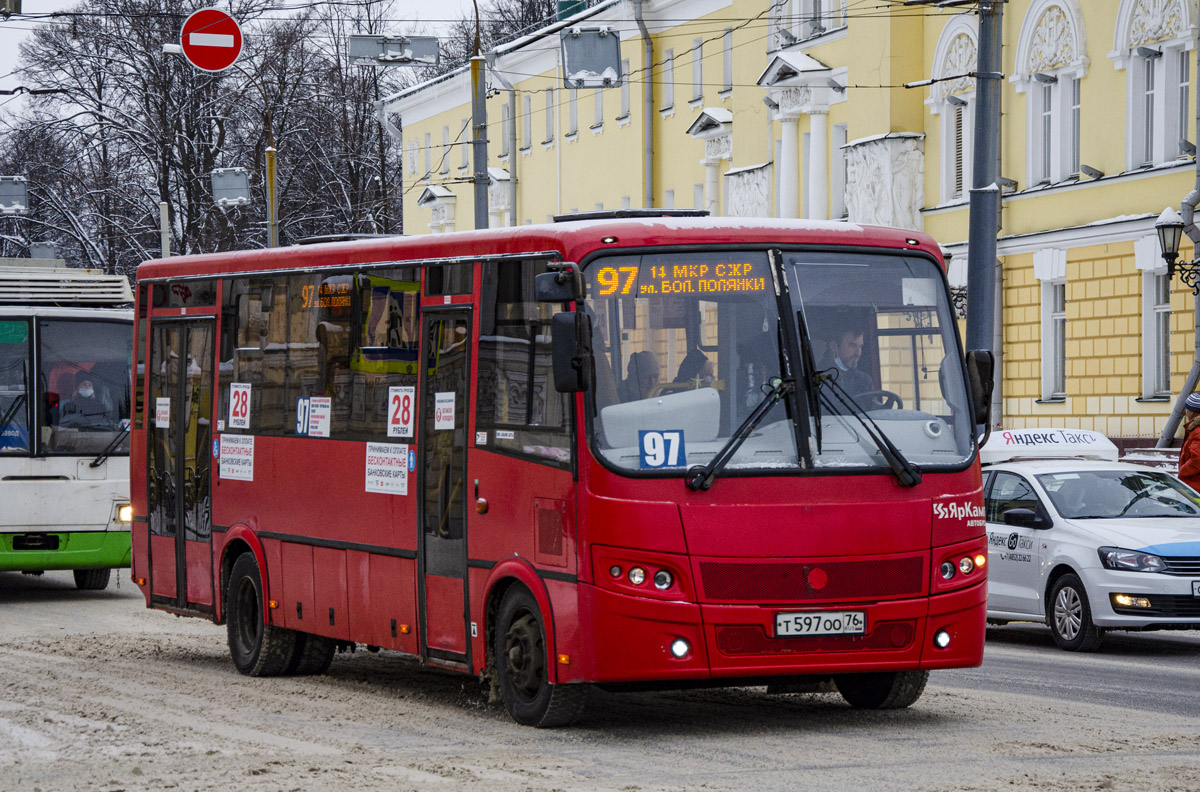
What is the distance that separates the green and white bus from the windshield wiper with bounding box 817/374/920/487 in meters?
12.0

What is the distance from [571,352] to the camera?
10.5m

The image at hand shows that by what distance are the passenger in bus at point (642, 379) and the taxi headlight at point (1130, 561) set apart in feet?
23.7

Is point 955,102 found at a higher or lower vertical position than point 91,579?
higher

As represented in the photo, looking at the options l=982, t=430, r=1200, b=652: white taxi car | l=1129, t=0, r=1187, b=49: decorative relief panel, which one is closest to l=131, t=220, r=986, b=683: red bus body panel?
l=982, t=430, r=1200, b=652: white taxi car

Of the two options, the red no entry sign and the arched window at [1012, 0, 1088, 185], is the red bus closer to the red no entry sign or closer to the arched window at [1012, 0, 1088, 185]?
the red no entry sign

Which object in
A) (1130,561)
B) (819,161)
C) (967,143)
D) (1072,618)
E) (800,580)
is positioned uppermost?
(819,161)

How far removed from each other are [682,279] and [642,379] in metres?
0.58

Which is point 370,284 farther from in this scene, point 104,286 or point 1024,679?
point 104,286

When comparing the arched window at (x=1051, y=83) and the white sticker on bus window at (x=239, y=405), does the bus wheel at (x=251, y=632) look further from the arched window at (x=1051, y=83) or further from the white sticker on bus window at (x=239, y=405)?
the arched window at (x=1051, y=83)

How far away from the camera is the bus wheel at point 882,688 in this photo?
1172cm

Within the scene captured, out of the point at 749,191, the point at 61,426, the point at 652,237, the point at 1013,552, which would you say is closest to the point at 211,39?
the point at 61,426

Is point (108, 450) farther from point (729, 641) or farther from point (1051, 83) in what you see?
point (1051, 83)

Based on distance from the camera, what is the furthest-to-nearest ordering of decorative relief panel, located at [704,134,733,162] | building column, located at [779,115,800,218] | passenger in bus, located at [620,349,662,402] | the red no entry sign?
decorative relief panel, located at [704,134,733,162] → building column, located at [779,115,800,218] → the red no entry sign → passenger in bus, located at [620,349,662,402]

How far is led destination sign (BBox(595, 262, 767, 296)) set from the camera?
35.6 feet
